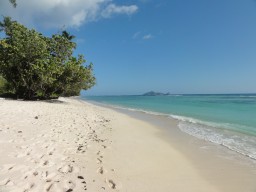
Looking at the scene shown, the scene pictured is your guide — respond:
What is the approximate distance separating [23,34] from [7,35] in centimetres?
237

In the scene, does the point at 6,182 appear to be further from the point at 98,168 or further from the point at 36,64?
the point at 36,64

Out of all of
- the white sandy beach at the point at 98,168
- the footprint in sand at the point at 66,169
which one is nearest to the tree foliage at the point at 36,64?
the white sandy beach at the point at 98,168

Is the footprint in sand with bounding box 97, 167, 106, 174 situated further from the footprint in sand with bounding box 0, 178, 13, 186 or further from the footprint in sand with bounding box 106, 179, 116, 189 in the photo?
the footprint in sand with bounding box 0, 178, 13, 186

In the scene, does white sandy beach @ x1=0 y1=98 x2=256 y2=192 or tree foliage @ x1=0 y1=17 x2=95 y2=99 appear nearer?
white sandy beach @ x1=0 y1=98 x2=256 y2=192

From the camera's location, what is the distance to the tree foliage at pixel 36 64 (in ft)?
70.1

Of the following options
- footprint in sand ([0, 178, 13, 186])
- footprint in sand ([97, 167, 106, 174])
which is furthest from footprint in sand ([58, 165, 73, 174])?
footprint in sand ([0, 178, 13, 186])

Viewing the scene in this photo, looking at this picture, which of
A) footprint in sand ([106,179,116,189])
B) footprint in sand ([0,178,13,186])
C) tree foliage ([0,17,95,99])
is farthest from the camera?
tree foliage ([0,17,95,99])

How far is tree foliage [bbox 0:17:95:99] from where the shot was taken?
21.4 m

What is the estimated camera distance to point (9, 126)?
26.4 ft

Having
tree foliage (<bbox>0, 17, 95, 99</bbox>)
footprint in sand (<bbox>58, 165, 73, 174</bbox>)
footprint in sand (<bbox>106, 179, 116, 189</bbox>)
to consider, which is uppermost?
tree foliage (<bbox>0, 17, 95, 99</bbox>)

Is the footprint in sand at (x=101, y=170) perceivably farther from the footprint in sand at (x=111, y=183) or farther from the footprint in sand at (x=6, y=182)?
the footprint in sand at (x=6, y=182)

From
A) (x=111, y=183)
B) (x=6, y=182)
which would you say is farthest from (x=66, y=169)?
(x=6, y=182)

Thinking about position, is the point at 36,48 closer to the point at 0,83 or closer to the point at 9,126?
the point at 0,83

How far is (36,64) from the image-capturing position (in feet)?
72.2
